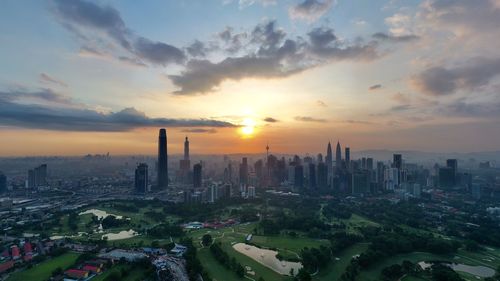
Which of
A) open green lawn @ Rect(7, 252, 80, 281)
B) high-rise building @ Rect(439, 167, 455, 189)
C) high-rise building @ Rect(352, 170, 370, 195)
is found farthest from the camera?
high-rise building @ Rect(439, 167, 455, 189)

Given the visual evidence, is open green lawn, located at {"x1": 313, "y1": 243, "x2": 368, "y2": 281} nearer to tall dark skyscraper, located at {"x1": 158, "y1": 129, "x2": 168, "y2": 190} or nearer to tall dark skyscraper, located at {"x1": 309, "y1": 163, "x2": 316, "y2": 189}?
tall dark skyscraper, located at {"x1": 309, "y1": 163, "x2": 316, "y2": 189}

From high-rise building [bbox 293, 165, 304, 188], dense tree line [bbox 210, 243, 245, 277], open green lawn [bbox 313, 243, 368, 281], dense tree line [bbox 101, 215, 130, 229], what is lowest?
dense tree line [bbox 101, 215, 130, 229]

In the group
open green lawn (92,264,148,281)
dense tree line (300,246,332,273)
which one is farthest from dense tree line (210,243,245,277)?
open green lawn (92,264,148,281)

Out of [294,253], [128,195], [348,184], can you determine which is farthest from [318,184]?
[294,253]

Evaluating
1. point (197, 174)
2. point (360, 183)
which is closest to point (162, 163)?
point (197, 174)

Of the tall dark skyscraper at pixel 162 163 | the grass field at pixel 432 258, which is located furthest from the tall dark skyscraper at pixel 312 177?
the grass field at pixel 432 258

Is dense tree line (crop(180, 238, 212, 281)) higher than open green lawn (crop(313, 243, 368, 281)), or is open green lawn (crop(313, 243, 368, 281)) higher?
dense tree line (crop(180, 238, 212, 281))

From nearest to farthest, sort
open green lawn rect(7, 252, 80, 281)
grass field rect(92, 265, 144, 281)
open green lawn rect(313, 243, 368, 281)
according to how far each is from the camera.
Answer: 1. grass field rect(92, 265, 144, 281)
2. open green lawn rect(313, 243, 368, 281)
3. open green lawn rect(7, 252, 80, 281)
